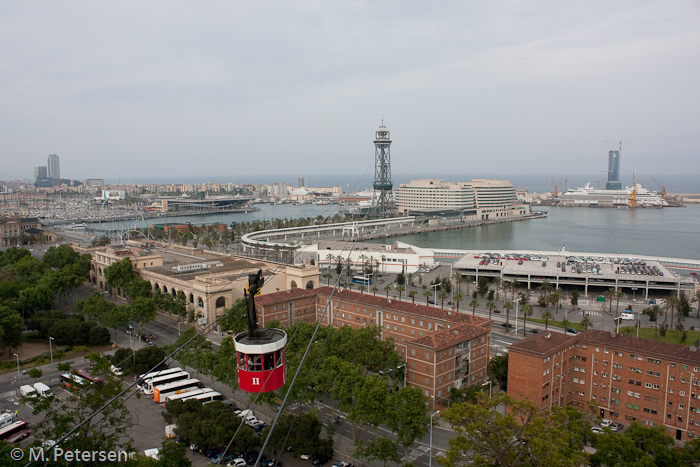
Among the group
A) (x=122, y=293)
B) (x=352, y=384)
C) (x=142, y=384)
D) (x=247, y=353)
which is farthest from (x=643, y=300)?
(x=122, y=293)

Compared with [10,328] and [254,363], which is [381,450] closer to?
[254,363]

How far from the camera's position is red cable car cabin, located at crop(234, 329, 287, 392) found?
3.86 metres

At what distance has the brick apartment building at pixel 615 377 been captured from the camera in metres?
8.16

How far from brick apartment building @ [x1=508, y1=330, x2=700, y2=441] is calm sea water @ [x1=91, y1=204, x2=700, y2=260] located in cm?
2255

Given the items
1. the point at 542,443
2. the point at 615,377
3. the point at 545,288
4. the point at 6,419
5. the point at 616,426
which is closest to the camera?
the point at 542,443

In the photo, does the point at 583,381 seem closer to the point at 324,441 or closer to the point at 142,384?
the point at 324,441

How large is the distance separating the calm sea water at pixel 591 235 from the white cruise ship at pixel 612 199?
27.5 ft

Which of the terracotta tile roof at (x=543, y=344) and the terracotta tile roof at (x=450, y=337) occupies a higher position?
the terracotta tile roof at (x=543, y=344)

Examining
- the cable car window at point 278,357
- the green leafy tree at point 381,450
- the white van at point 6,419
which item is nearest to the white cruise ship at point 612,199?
the green leafy tree at point 381,450

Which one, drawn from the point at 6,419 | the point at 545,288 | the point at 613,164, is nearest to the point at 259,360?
the point at 6,419

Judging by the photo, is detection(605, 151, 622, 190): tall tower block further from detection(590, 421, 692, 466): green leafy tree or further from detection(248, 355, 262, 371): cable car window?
detection(248, 355, 262, 371): cable car window

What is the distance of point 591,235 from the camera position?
36812mm

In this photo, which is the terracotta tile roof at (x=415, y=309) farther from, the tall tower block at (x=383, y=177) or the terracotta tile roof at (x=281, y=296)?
the tall tower block at (x=383, y=177)

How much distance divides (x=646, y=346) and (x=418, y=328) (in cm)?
449
